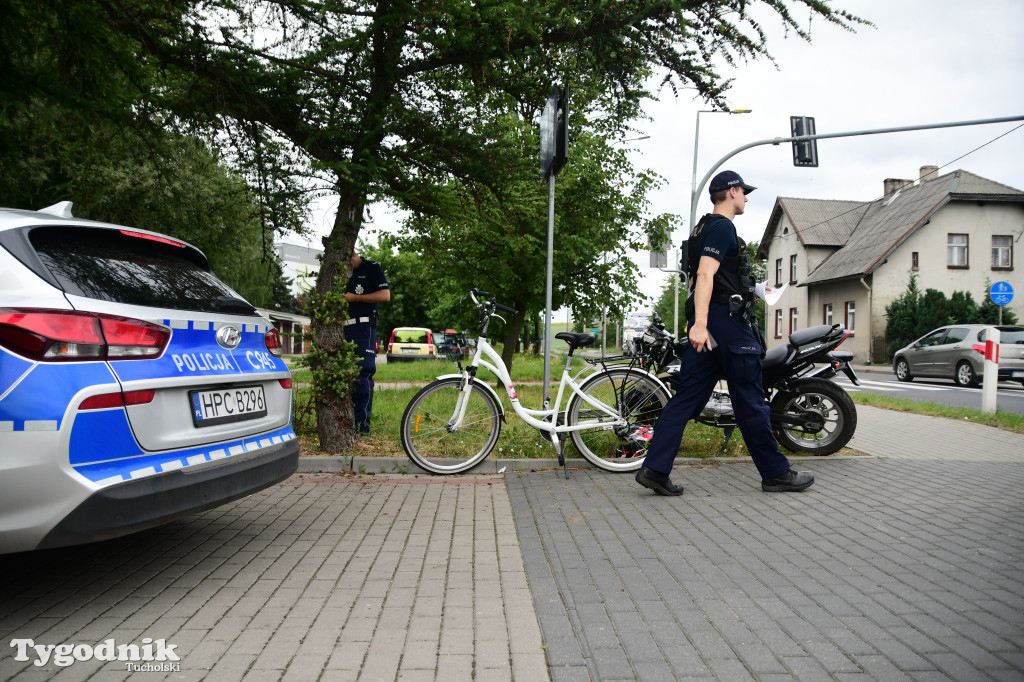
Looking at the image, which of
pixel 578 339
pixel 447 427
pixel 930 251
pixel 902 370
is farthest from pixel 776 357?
pixel 930 251

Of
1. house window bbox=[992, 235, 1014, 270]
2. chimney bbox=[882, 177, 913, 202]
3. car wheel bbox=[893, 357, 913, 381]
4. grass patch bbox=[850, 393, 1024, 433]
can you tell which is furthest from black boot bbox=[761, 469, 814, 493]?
chimney bbox=[882, 177, 913, 202]

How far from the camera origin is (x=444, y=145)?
652 cm

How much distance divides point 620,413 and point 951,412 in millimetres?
7258

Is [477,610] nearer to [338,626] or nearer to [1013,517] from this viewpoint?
[338,626]

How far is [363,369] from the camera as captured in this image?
23.9 ft

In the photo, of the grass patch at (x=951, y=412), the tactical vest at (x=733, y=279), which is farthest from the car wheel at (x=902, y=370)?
the tactical vest at (x=733, y=279)

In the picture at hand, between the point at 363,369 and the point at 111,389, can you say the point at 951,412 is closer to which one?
the point at 363,369

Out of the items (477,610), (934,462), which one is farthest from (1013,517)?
(477,610)

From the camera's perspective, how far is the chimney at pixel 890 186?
42.5 meters

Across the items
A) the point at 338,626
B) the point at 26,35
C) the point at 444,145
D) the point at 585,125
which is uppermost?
the point at 585,125

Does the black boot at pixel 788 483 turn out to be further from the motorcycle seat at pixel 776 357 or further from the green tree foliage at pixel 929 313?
the green tree foliage at pixel 929 313

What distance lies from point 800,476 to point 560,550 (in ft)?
7.51

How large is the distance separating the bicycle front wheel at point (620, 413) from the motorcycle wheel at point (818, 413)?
1221 millimetres

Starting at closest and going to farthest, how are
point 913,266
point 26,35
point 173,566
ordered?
point 173,566 → point 26,35 → point 913,266
